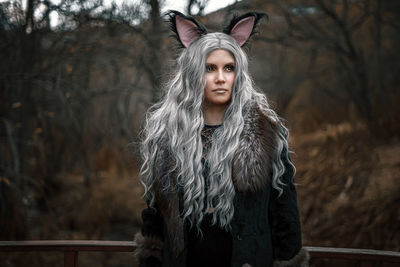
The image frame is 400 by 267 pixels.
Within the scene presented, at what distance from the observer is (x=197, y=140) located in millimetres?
2211

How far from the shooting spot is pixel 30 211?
18.0 ft

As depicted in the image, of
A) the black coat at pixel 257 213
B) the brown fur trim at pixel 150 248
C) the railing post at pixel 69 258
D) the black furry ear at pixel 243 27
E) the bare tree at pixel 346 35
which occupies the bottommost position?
the railing post at pixel 69 258

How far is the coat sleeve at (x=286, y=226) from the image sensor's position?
2057 millimetres

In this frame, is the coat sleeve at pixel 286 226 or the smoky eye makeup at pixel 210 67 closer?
the coat sleeve at pixel 286 226

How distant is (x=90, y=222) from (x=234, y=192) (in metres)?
5.46

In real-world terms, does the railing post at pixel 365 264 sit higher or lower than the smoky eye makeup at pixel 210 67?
lower

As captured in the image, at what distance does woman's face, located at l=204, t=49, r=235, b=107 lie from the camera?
215 centimetres

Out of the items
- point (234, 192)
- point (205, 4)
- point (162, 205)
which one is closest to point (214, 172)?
point (234, 192)

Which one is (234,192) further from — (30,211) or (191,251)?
(30,211)

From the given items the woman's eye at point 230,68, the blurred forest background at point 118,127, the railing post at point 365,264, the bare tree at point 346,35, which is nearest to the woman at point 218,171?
the woman's eye at point 230,68

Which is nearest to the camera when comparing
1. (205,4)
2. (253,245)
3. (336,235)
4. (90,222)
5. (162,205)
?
(253,245)

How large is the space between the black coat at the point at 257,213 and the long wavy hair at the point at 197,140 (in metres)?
0.05

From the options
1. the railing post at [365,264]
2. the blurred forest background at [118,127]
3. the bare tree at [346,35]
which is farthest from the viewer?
the bare tree at [346,35]

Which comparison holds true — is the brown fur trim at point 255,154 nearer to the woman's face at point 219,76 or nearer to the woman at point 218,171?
the woman at point 218,171
